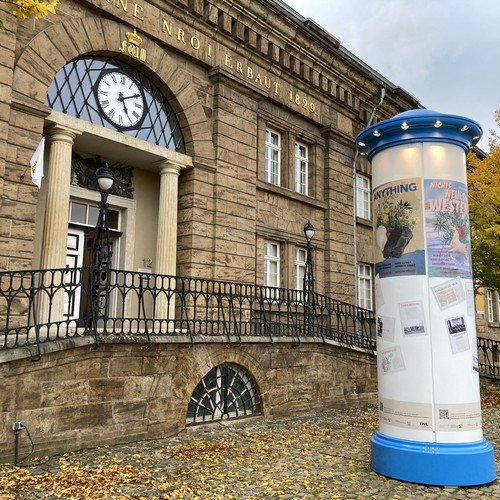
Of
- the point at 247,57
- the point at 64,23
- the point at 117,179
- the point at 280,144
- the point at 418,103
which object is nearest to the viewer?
the point at 64,23

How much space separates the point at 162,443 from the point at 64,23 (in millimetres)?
8355

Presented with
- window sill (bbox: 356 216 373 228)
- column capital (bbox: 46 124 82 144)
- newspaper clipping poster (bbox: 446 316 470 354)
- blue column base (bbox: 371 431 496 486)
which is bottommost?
blue column base (bbox: 371 431 496 486)

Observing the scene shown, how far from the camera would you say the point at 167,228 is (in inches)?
491

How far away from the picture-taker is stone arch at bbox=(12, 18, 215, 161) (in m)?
10.1

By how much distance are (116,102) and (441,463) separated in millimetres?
9710

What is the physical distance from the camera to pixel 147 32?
1227cm

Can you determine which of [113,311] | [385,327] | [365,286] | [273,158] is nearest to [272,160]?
[273,158]

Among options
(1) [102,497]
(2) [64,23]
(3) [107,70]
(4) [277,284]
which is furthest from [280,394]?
(2) [64,23]

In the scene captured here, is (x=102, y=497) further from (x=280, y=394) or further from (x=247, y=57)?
(x=247, y=57)

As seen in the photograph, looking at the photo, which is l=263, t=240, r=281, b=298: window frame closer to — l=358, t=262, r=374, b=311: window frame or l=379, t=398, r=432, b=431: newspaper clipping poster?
l=358, t=262, r=374, b=311: window frame

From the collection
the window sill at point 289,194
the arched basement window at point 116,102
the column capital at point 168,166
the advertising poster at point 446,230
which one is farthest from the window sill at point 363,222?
the advertising poster at point 446,230

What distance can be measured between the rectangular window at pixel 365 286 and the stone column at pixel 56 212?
1087 cm

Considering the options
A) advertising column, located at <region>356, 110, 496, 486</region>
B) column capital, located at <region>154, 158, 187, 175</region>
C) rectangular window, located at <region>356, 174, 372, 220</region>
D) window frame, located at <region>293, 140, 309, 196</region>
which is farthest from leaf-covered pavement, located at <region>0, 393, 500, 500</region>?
rectangular window, located at <region>356, 174, 372, 220</region>

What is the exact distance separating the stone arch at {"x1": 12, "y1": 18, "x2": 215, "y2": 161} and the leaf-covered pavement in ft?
22.1
